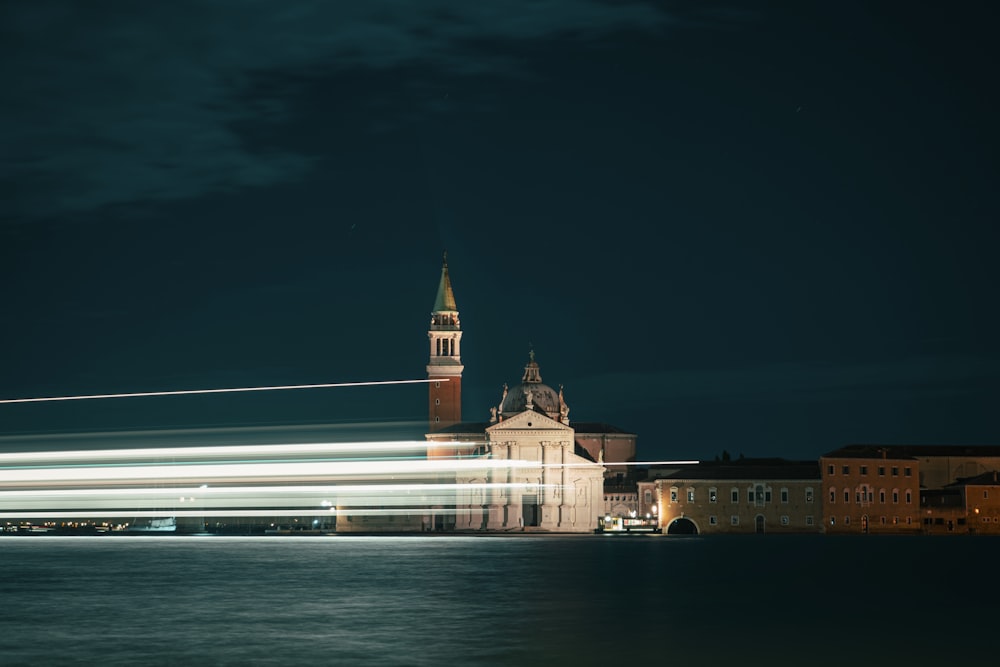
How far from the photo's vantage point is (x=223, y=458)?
216 feet

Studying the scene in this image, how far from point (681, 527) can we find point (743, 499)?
5392mm

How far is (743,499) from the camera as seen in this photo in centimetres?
11088

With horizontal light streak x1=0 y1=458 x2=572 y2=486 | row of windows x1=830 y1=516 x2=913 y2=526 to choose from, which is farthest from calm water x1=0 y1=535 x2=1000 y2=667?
row of windows x1=830 y1=516 x2=913 y2=526

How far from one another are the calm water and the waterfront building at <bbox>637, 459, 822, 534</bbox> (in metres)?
48.4

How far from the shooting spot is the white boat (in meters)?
130

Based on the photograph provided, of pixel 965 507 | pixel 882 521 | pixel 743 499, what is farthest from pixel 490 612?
pixel 965 507

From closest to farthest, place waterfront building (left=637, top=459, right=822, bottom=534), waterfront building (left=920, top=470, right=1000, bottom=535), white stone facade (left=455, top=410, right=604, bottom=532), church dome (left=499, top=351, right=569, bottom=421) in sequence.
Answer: waterfront building (left=637, top=459, right=822, bottom=534)
waterfront building (left=920, top=470, right=1000, bottom=535)
white stone facade (left=455, top=410, right=604, bottom=532)
church dome (left=499, top=351, right=569, bottom=421)

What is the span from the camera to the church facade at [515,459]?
118438 millimetres

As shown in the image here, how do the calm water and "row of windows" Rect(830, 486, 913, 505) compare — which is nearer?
the calm water

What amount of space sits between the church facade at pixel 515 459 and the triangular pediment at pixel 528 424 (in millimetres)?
80

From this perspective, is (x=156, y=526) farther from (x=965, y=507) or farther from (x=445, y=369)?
(x=965, y=507)

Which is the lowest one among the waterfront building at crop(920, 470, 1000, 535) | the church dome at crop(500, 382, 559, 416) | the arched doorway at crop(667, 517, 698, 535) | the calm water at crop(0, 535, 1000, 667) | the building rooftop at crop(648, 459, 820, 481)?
the calm water at crop(0, 535, 1000, 667)

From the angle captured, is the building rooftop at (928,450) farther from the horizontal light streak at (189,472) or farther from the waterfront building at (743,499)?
the horizontal light streak at (189,472)

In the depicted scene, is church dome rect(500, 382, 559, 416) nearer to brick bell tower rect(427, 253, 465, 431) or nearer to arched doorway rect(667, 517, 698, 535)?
brick bell tower rect(427, 253, 465, 431)
